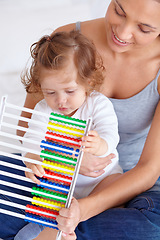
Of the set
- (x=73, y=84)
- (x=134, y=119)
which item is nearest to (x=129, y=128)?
(x=134, y=119)

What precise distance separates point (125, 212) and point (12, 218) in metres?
0.45

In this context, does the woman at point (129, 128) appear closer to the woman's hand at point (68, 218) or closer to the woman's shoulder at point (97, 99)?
the woman's hand at point (68, 218)

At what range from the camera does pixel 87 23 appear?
1.56 m

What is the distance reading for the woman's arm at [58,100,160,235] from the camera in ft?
3.96

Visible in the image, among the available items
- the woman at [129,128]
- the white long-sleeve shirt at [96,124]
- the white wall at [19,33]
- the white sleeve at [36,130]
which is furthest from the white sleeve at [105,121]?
the white wall at [19,33]

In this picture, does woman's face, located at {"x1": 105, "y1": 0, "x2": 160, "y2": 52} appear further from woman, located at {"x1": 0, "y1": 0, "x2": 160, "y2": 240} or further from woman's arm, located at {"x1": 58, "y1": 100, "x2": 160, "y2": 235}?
woman's arm, located at {"x1": 58, "y1": 100, "x2": 160, "y2": 235}

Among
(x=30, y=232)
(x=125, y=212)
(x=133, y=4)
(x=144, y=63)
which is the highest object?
(x=133, y=4)

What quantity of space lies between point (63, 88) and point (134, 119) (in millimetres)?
494

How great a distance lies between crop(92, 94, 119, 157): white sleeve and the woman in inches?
4.2

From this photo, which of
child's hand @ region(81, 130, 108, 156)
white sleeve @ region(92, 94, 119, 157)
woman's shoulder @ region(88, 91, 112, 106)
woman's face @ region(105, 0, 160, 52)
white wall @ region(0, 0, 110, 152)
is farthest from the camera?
white wall @ region(0, 0, 110, 152)

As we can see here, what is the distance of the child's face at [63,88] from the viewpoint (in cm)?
118

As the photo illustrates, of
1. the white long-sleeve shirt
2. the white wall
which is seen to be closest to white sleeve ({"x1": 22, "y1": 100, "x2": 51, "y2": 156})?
the white long-sleeve shirt

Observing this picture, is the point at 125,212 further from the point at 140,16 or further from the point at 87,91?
the point at 140,16

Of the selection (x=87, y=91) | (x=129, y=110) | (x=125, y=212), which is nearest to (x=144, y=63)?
(x=129, y=110)
